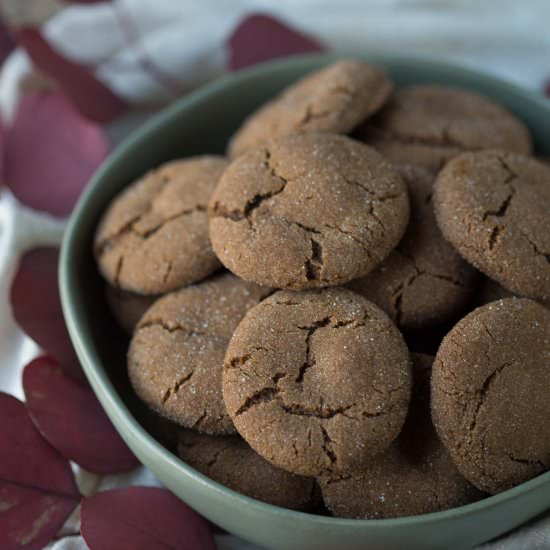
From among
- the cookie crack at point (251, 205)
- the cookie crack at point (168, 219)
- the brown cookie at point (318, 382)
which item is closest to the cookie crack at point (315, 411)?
the brown cookie at point (318, 382)

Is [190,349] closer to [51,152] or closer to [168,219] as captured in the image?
[168,219]

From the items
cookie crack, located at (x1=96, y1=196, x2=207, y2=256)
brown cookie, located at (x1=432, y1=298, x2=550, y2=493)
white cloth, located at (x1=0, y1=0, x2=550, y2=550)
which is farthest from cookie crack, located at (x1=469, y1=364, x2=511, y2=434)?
white cloth, located at (x1=0, y1=0, x2=550, y2=550)

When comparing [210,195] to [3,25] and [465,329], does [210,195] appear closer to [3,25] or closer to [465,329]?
[465,329]

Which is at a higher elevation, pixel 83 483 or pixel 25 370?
pixel 25 370

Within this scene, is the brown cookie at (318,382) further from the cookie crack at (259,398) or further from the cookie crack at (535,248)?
the cookie crack at (535,248)

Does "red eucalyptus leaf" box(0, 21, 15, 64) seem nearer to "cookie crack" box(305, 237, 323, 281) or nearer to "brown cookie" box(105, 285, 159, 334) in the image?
"brown cookie" box(105, 285, 159, 334)

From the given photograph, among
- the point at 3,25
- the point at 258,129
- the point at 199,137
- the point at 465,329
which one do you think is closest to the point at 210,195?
the point at 258,129

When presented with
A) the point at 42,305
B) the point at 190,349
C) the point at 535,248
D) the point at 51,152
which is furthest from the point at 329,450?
the point at 51,152
